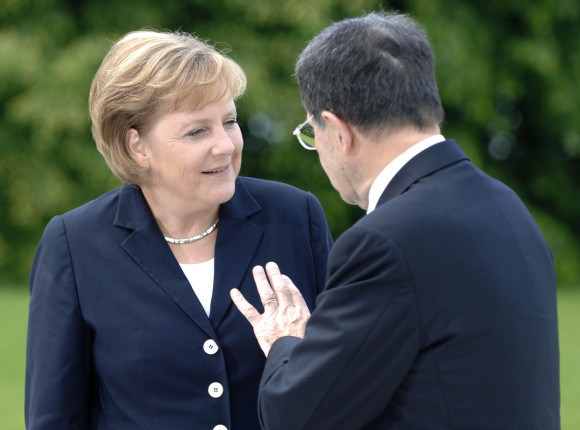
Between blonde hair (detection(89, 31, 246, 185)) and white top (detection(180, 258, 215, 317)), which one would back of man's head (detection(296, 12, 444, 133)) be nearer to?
blonde hair (detection(89, 31, 246, 185))

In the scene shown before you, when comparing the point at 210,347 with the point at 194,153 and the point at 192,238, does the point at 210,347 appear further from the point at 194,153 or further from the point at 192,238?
the point at 194,153

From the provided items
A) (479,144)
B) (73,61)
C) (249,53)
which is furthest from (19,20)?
(479,144)

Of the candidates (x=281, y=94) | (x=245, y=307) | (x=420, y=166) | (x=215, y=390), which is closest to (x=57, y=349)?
(x=215, y=390)

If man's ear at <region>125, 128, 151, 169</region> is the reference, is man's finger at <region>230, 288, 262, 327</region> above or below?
below

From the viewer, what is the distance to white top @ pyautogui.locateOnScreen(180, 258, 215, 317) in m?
2.56

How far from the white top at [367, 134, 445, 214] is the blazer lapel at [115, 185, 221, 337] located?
2.44ft

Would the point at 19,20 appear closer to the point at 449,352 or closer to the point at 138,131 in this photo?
the point at 138,131

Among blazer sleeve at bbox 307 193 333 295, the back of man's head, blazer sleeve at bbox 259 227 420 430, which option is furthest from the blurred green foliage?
blazer sleeve at bbox 259 227 420 430

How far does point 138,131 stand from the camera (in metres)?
2.56

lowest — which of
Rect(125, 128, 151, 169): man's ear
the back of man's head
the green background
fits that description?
the green background

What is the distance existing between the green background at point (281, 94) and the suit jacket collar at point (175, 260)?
836 cm

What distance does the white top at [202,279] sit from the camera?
2.56 meters

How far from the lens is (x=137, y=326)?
248cm

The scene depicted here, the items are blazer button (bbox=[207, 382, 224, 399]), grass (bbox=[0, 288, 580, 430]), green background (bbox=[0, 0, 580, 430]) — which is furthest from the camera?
green background (bbox=[0, 0, 580, 430])
